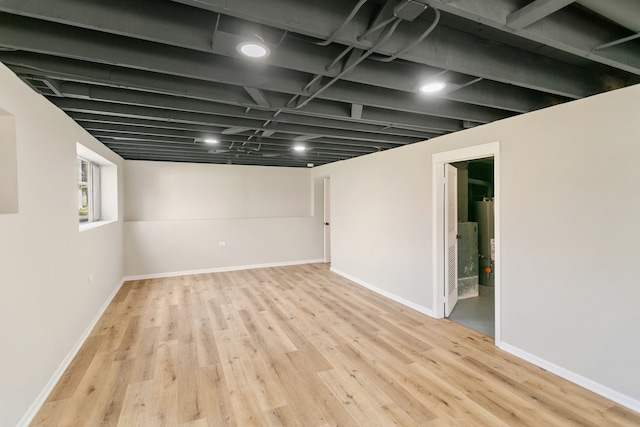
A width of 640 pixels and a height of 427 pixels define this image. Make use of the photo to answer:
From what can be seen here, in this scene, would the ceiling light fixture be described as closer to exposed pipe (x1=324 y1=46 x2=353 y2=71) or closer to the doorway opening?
exposed pipe (x1=324 y1=46 x2=353 y2=71)

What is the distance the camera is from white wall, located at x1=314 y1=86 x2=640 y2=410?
2127 millimetres

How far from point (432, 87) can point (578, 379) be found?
2573 millimetres

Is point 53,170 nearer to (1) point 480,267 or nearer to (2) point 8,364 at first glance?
(2) point 8,364

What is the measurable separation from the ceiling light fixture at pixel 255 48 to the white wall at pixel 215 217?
5060mm

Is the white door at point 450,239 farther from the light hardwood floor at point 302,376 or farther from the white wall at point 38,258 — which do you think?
the white wall at point 38,258

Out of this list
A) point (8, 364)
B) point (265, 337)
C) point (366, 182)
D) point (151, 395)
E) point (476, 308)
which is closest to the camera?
point (8, 364)

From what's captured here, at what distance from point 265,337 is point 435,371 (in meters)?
1.71

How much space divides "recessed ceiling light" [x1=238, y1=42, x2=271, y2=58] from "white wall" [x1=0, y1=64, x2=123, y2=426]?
56.9 inches

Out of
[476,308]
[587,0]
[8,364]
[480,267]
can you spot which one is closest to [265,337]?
[8,364]

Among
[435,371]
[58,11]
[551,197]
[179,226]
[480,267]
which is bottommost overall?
[435,371]

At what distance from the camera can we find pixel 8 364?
176 cm

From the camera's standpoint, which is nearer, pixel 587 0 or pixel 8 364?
pixel 587 0

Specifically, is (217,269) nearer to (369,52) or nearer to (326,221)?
(326,221)

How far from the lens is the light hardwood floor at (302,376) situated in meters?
2.01
